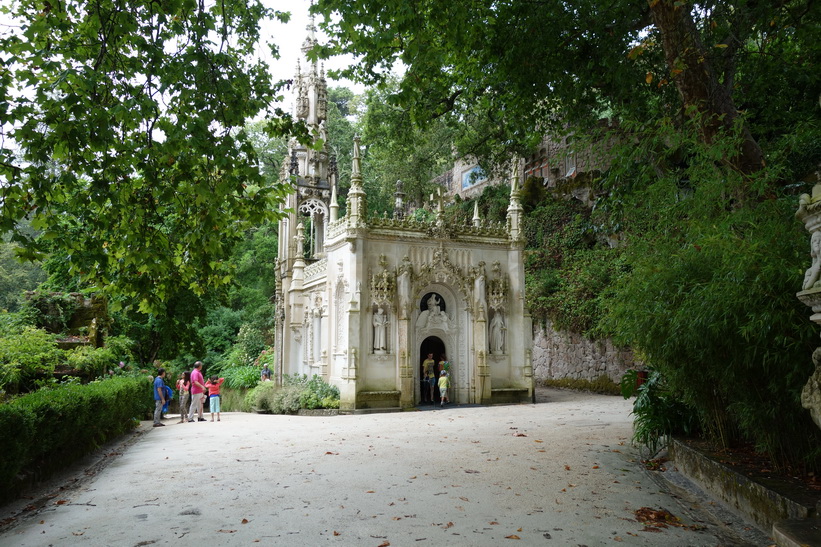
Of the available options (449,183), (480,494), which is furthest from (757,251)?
(449,183)

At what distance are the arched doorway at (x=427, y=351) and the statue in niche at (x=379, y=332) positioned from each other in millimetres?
1507

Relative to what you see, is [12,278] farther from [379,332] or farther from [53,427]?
[53,427]

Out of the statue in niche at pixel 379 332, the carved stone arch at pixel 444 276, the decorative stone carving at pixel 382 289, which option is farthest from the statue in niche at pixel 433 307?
the statue in niche at pixel 379 332

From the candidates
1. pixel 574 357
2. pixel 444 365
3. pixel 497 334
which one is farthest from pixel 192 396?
pixel 574 357

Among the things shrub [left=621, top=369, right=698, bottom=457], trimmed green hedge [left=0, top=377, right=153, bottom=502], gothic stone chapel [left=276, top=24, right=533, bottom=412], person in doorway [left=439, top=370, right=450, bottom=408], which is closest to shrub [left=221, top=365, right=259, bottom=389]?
gothic stone chapel [left=276, top=24, right=533, bottom=412]

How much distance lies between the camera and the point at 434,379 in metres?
18.3

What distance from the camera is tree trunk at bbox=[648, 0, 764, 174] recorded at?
25.5ft

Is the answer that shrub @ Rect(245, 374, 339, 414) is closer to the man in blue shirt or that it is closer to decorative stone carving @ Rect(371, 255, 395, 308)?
decorative stone carving @ Rect(371, 255, 395, 308)

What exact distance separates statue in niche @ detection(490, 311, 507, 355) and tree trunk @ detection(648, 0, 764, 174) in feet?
36.1

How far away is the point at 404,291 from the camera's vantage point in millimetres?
17500

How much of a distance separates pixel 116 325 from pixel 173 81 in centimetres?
1801

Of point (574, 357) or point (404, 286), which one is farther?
point (574, 357)

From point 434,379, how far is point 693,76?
477 inches

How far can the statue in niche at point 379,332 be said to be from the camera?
56.4ft
